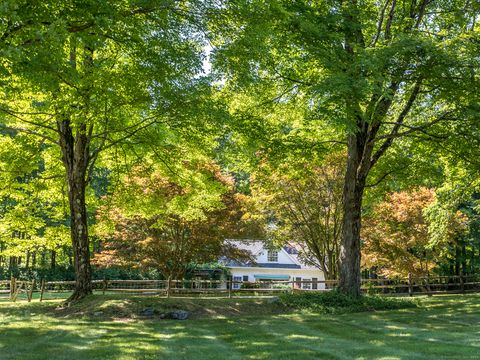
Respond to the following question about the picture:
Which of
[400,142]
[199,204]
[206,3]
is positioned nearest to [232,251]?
[199,204]

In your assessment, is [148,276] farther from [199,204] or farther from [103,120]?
[103,120]

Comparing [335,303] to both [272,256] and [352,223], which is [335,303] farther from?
[272,256]

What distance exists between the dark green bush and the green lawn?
0.81 m

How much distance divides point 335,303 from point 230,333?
20.1 feet

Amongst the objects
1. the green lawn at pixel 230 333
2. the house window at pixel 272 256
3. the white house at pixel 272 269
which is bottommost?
the green lawn at pixel 230 333

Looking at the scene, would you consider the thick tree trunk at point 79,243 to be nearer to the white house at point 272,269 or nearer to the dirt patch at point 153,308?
the dirt patch at point 153,308

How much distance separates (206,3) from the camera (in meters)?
11.5

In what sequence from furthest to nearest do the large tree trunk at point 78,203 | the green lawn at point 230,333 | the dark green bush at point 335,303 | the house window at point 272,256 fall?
the house window at point 272,256 < the large tree trunk at point 78,203 < the dark green bush at point 335,303 < the green lawn at point 230,333

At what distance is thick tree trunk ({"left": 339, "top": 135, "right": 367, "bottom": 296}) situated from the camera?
54.7 ft

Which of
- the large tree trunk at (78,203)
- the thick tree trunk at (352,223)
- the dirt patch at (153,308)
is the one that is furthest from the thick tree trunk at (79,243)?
the thick tree trunk at (352,223)

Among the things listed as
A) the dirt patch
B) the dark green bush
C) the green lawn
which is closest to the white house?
the dark green bush

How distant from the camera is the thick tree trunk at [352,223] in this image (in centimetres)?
1668

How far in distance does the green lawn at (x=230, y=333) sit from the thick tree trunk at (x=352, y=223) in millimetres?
1857

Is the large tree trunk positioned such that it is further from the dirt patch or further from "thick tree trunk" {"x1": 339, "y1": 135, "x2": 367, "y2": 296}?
"thick tree trunk" {"x1": 339, "y1": 135, "x2": 367, "y2": 296}
